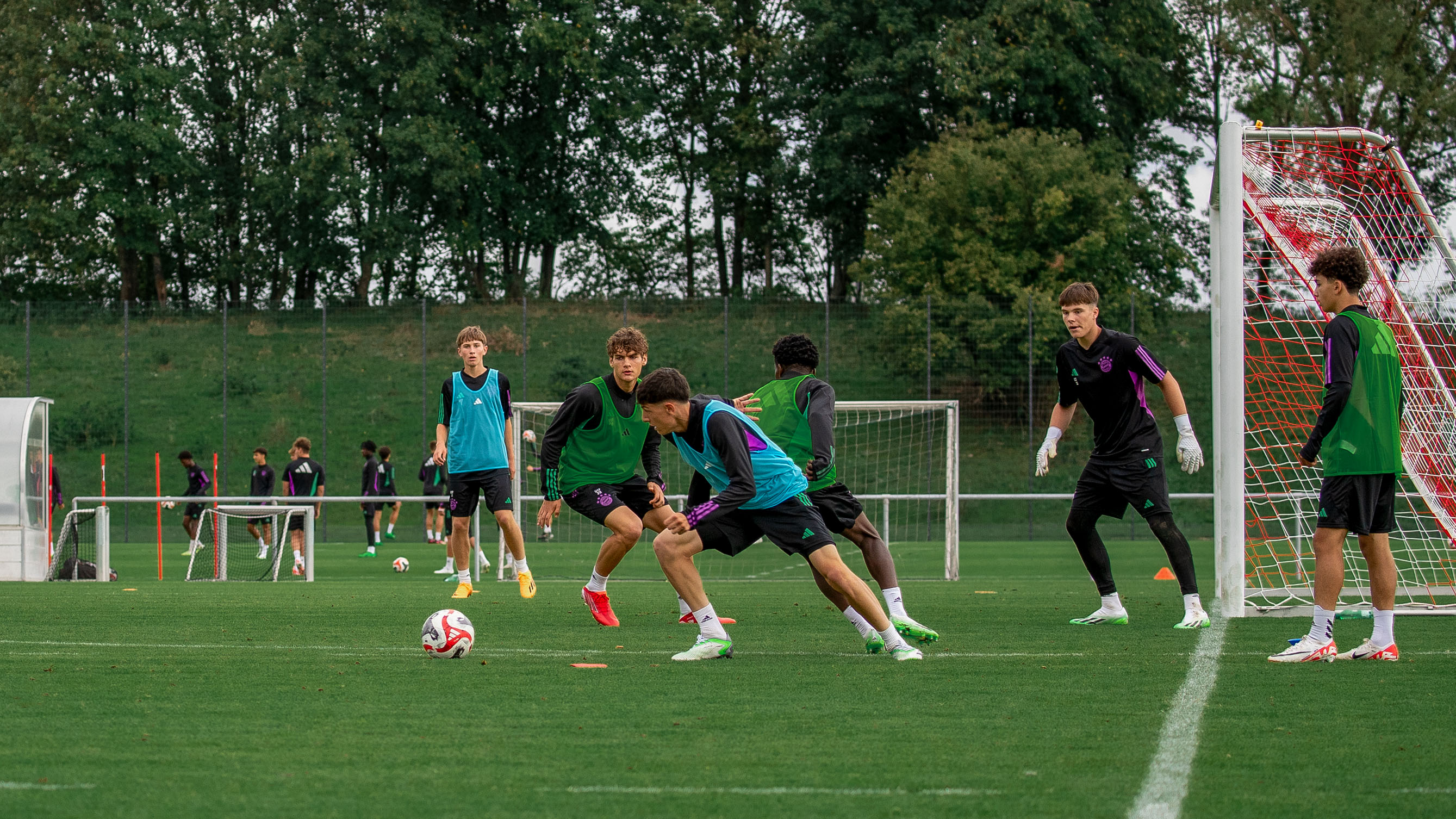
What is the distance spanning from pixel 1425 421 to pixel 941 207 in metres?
23.7

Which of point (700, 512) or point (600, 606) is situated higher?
point (700, 512)

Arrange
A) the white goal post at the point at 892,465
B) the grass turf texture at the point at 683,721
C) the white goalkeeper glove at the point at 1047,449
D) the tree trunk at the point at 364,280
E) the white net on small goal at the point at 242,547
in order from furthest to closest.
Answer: the tree trunk at the point at 364,280 < the white goal post at the point at 892,465 < the white net on small goal at the point at 242,547 < the white goalkeeper glove at the point at 1047,449 < the grass turf texture at the point at 683,721

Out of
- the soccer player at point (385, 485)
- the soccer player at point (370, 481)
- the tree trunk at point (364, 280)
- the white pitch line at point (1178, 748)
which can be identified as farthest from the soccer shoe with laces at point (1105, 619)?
the tree trunk at point (364, 280)

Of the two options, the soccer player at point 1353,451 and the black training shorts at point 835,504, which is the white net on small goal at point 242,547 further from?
the soccer player at point 1353,451

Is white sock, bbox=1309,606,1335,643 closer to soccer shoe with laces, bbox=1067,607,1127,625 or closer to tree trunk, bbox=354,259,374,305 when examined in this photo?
soccer shoe with laces, bbox=1067,607,1127,625

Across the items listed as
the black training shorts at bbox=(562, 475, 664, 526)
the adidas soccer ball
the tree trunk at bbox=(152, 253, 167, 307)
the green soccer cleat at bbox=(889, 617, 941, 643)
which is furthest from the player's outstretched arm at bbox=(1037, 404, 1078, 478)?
the tree trunk at bbox=(152, 253, 167, 307)

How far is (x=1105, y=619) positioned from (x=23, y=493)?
36.2 ft

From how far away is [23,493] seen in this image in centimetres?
1436

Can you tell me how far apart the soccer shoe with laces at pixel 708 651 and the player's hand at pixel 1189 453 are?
303cm

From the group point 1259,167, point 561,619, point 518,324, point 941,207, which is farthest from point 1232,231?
point 941,207

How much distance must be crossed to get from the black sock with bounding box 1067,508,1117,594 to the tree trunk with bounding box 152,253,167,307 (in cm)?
3792

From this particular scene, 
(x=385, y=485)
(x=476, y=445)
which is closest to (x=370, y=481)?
(x=385, y=485)

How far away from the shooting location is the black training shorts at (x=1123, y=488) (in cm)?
823

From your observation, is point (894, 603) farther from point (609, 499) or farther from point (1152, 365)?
point (1152, 365)
